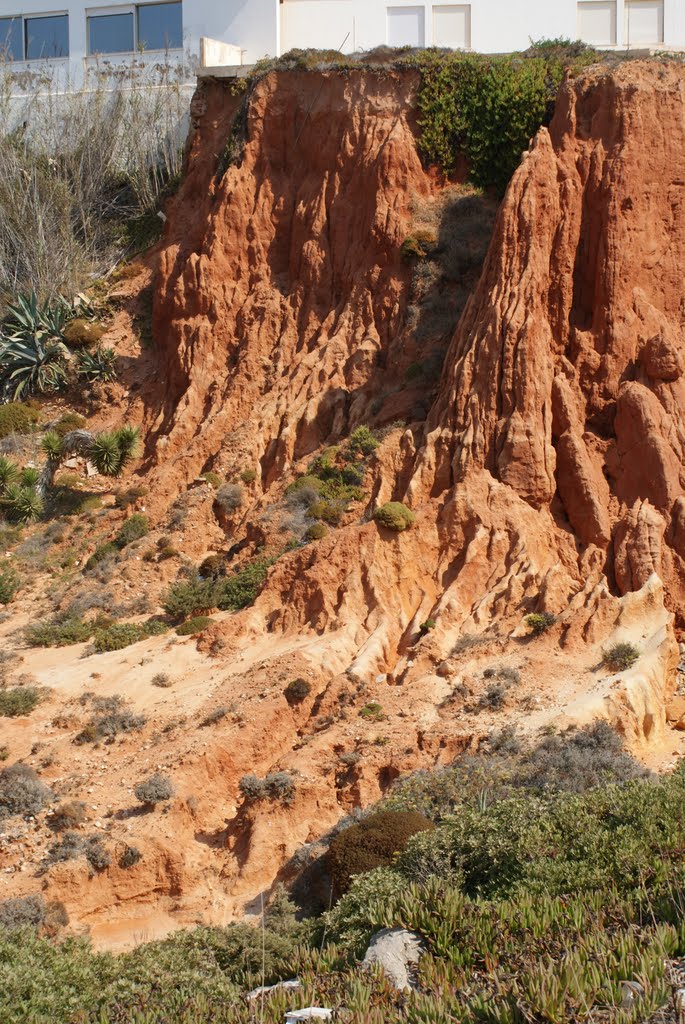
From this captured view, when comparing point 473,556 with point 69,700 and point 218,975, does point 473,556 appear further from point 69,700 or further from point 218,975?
point 218,975

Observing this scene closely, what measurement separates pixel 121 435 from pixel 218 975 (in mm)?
18011

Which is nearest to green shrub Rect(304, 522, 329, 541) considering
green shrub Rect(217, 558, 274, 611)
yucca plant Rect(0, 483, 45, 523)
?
green shrub Rect(217, 558, 274, 611)

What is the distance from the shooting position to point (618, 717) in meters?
19.9

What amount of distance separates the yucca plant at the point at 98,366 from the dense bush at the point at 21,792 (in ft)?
48.8

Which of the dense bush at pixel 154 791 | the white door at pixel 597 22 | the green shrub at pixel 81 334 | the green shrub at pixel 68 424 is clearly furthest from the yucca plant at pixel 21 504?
the white door at pixel 597 22

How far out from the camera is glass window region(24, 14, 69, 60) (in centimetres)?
4059

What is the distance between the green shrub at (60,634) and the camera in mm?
25625

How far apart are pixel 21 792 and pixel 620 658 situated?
10.1 metres

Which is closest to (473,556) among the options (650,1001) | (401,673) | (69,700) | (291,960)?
(401,673)

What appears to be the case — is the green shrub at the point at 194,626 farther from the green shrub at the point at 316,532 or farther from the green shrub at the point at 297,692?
the green shrub at the point at 297,692

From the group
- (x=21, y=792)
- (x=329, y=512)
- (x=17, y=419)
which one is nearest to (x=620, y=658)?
(x=329, y=512)

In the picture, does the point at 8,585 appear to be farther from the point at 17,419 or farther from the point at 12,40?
the point at 12,40

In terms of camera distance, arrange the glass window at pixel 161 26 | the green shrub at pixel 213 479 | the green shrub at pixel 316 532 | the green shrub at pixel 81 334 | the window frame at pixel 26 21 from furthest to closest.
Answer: the window frame at pixel 26 21 < the glass window at pixel 161 26 < the green shrub at pixel 81 334 < the green shrub at pixel 213 479 < the green shrub at pixel 316 532

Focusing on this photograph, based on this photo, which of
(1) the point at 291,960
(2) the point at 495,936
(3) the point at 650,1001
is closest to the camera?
(3) the point at 650,1001
